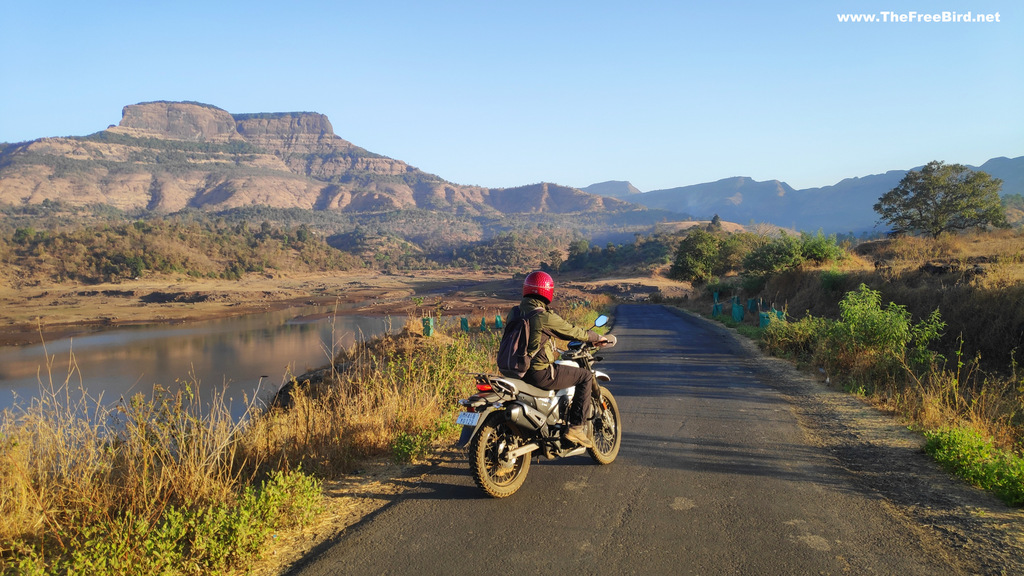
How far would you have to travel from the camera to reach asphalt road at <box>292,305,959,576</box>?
12.3ft

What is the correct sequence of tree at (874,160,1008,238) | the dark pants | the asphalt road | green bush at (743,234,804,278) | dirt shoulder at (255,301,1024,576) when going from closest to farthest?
the asphalt road, dirt shoulder at (255,301,1024,576), the dark pants, green bush at (743,234,804,278), tree at (874,160,1008,238)

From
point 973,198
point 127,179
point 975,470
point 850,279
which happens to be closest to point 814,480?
point 975,470

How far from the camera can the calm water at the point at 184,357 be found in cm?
1959

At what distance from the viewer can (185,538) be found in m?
3.92

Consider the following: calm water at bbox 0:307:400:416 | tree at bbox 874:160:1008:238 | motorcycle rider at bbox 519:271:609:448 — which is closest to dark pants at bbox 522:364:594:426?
motorcycle rider at bbox 519:271:609:448

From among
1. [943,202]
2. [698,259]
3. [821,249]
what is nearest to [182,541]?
[821,249]

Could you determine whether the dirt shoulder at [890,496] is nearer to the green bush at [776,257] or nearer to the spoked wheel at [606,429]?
the spoked wheel at [606,429]

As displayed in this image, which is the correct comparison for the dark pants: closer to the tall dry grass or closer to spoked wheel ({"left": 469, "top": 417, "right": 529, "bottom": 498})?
spoked wheel ({"left": 469, "top": 417, "right": 529, "bottom": 498})

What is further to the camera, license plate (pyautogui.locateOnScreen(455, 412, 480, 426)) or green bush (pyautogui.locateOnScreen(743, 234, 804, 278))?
green bush (pyautogui.locateOnScreen(743, 234, 804, 278))

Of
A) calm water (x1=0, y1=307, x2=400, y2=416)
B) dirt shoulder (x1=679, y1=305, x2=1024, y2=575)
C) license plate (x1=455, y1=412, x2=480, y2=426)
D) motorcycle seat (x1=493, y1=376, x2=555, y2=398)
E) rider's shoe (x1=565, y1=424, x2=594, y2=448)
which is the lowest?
calm water (x1=0, y1=307, x2=400, y2=416)

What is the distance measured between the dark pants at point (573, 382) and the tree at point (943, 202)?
37608mm

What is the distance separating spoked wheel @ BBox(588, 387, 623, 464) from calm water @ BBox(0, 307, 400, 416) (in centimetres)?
1018

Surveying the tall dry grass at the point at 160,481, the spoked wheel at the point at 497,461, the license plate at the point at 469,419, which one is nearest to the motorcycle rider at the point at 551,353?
the spoked wheel at the point at 497,461

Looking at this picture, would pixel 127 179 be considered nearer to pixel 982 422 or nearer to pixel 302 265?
pixel 302 265
